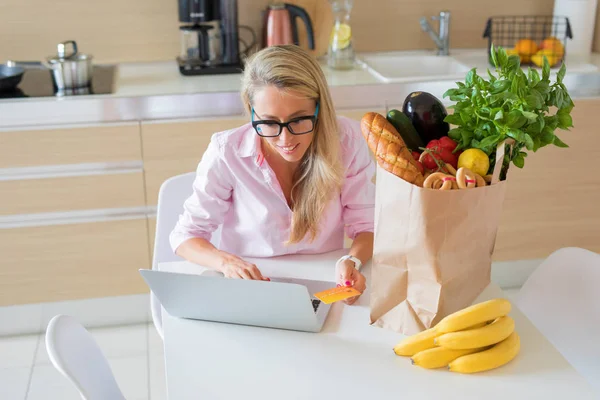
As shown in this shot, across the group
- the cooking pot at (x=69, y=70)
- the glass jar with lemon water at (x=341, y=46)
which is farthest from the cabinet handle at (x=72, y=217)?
the glass jar with lemon water at (x=341, y=46)

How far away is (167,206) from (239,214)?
0.22 meters

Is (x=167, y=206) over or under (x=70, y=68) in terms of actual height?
under

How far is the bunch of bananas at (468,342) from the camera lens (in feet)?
4.19

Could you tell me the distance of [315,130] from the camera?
177 centimetres

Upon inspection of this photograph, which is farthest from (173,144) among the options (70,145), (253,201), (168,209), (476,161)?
(476,161)

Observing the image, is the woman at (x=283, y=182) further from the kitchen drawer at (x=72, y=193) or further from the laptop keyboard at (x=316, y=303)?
the kitchen drawer at (x=72, y=193)

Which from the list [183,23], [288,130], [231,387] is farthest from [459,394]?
[183,23]

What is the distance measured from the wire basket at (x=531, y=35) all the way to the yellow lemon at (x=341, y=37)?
591 millimetres

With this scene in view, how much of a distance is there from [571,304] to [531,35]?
80.2 inches

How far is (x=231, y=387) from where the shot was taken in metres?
1.25

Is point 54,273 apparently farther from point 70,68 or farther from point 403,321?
point 403,321

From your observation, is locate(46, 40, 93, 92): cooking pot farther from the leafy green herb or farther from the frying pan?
the leafy green herb

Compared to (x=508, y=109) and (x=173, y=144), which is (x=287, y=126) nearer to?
(x=508, y=109)

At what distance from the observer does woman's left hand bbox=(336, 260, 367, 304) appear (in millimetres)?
1562
